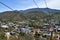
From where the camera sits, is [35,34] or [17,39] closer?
[17,39]

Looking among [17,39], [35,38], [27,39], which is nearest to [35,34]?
[35,38]

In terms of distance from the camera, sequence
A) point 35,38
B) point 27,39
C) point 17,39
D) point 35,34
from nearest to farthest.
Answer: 1. point 17,39
2. point 27,39
3. point 35,38
4. point 35,34

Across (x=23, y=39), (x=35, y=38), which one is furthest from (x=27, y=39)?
(x=35, y=38)

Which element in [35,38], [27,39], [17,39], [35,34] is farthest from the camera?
[35,34]

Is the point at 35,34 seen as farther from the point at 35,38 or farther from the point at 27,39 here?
the point at 27,39

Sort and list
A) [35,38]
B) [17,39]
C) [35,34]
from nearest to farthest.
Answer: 1. [17,39]
2. [35,38]
3. [35,34]

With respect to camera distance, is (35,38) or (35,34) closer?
(35,38)

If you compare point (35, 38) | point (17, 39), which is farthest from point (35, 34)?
point (17, 39)

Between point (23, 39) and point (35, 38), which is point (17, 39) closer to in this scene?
point (23, 39)
